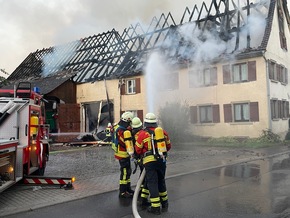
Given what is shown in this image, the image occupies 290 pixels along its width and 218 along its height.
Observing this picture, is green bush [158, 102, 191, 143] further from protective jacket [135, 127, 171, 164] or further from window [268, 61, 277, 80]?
protective jacket [135, 127, 171, 164]

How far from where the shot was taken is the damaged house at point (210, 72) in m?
18.7

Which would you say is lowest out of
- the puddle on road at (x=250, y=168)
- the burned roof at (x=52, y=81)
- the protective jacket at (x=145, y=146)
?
the puddle on road at (x=250, y=168)

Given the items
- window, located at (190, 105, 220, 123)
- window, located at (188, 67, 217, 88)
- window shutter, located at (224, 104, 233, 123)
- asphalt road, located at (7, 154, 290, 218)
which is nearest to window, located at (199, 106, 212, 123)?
window, located at (190, 105, 220, 123)

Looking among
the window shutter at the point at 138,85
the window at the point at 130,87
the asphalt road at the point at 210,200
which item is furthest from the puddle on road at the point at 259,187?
the window at the point at 130,87

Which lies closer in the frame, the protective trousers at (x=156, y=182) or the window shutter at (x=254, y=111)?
the protective trousers at (x=156, y=182)

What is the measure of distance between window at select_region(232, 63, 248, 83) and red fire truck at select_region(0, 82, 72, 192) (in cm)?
1370

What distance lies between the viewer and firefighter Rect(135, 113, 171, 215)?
5082 millimetres

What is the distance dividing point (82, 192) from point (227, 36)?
15056mm

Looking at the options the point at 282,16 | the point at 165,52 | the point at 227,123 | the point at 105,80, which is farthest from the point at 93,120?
the point at 282,16

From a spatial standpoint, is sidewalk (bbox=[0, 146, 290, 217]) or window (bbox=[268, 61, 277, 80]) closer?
sidewalk (bbox=[0, 146, 290, 217])

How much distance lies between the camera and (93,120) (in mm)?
25781

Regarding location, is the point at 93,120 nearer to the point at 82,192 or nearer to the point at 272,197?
the point at 82,192

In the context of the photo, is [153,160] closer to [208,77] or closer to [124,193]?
[124,193]

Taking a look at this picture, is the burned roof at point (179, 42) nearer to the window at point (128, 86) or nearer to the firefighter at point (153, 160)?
the window at point (128, 86)
